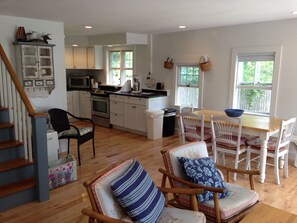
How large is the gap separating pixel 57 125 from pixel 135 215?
299cm

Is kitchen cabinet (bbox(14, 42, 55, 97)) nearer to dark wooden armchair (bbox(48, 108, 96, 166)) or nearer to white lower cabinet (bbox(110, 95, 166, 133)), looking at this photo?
dark wooden armchair (bbox(48, 108, 96, 166))

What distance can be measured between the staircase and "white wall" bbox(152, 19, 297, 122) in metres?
3.50

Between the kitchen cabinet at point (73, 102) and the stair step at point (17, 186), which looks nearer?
the stair step at point (17, 186)

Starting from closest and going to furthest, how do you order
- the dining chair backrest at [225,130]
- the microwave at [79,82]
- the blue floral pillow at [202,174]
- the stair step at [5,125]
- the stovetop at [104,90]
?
the blue floral pillow at [202,174] → the stair step at [5,125] → the dining chair backrest at [225,130] → the stovetop at [104,90] → the microwave at [79,82]

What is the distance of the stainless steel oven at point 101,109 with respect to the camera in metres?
6.71

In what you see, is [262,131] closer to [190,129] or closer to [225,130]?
[225,130]

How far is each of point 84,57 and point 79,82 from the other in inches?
28.8

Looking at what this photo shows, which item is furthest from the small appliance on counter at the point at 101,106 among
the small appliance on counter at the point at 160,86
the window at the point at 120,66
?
the small appliance on counter at the point at 160,86

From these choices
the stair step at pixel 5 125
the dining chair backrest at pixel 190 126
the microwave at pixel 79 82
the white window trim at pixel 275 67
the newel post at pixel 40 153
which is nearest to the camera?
the newel post at pixel 40 153

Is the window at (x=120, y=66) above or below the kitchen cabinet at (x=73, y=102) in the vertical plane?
above

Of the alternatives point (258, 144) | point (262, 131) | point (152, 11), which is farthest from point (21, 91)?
point (258, 144)

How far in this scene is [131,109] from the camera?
6.11 meters

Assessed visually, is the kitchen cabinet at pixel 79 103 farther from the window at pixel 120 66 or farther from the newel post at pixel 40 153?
the newel post at pixel 40 153

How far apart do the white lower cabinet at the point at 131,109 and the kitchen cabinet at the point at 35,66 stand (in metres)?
2.04
